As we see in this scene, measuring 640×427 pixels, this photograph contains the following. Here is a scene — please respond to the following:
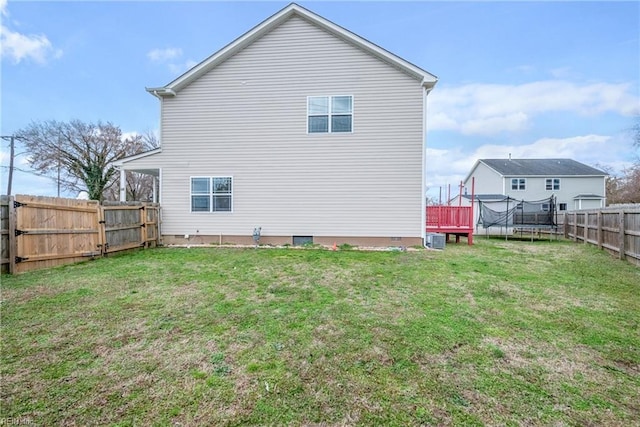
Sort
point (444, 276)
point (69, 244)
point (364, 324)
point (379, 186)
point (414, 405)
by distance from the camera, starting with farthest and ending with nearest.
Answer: point (379, 186), point (69, 244), point (444, 276), point (364, 324), point (414, 405)

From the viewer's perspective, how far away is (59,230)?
21.6 ft

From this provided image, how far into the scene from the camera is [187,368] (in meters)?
2.55

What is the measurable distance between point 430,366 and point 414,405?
58cm

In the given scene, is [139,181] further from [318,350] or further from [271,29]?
[318,350]

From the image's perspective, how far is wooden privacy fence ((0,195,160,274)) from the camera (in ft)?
18.6

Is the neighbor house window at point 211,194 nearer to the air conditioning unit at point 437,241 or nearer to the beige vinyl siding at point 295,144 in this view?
the beige vinyl siding at point 295,144

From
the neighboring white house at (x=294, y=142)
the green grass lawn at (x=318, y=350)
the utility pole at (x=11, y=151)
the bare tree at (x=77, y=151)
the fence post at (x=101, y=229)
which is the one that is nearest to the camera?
→ the green grass lawn at (x=318, y=350)

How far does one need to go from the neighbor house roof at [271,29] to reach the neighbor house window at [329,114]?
5.67 feet

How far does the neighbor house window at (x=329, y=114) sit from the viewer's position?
9742 mm

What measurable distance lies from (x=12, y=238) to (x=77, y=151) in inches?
870

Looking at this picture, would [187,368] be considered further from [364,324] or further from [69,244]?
[69,244]

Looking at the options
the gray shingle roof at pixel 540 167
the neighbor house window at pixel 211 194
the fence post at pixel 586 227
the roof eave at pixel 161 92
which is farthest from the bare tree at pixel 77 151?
the gray shingle roof at pixel 540 167

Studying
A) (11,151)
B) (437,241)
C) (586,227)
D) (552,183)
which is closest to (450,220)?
(437,241)

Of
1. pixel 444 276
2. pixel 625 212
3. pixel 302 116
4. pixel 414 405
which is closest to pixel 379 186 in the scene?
pixel 302 116
